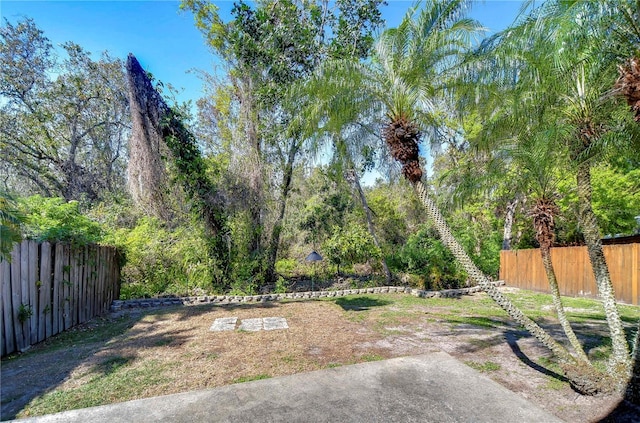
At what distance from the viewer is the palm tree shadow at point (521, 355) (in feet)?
12.3

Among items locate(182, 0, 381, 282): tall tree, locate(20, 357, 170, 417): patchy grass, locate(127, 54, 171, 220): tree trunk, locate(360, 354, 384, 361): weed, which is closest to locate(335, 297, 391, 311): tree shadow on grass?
locate(182, 0, 381, 282): tall tree

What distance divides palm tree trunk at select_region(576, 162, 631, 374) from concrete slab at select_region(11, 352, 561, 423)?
131 cm

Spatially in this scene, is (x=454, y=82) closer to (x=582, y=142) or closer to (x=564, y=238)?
(x=582, y=142)

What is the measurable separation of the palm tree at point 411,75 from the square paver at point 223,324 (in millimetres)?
4104

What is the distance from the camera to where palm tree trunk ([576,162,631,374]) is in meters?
3.44

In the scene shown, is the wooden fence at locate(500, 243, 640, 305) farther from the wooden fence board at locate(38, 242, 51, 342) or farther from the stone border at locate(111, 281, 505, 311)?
the wooden fence board at locate(38, 242, 51, 342)

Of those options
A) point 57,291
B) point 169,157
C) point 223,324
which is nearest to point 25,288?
point 57,291

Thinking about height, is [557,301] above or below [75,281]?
below

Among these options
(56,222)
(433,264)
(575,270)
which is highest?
(56,222)

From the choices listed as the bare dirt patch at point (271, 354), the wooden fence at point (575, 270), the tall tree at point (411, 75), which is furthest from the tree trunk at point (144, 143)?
the wooden fence at point (575, 270)

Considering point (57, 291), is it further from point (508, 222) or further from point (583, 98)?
point (508, 222)

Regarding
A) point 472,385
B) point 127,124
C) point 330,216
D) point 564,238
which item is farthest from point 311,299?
point 127,124

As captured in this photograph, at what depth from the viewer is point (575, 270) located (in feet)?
30.8

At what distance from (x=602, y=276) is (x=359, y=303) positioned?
18.2 feet
